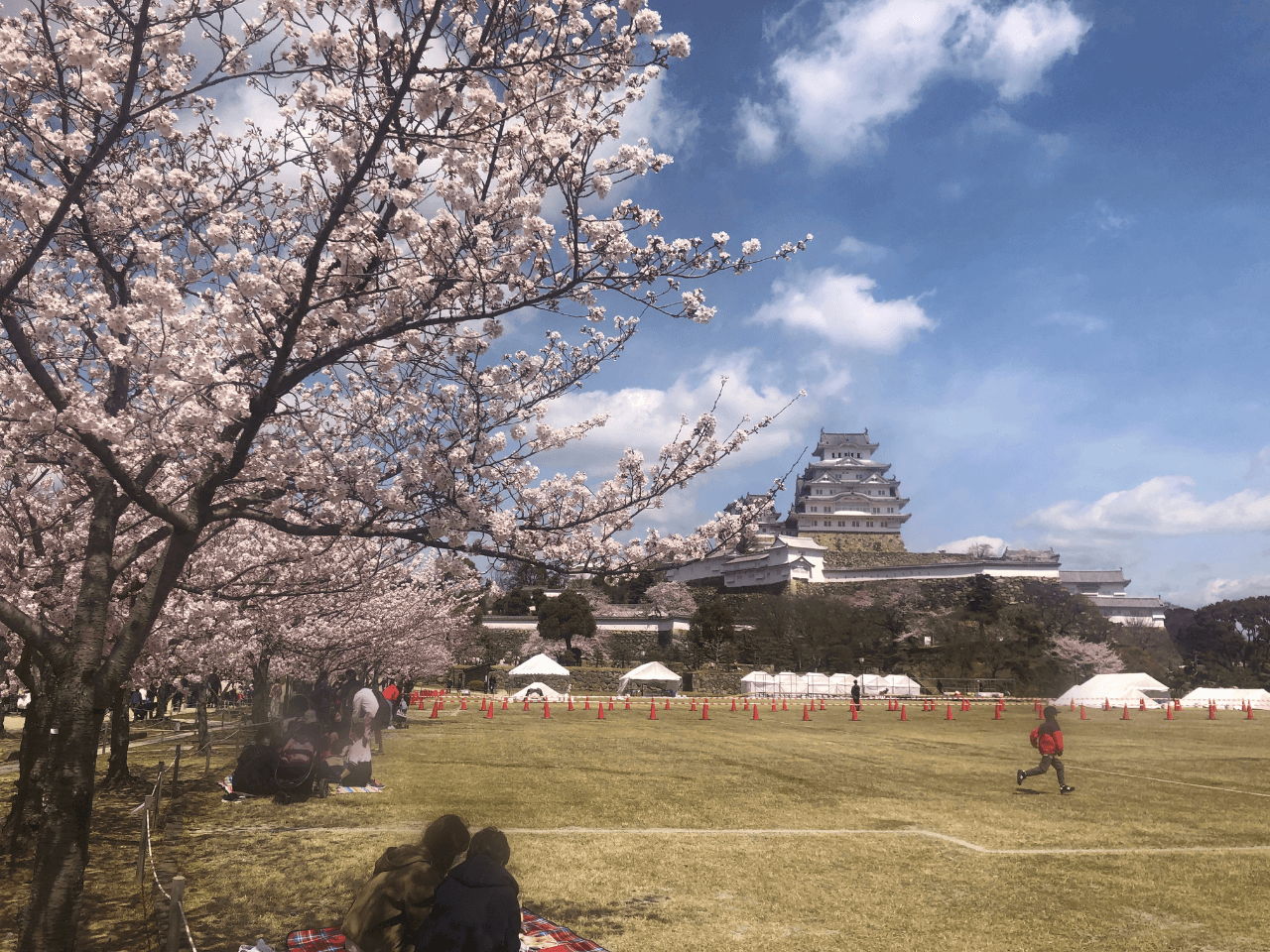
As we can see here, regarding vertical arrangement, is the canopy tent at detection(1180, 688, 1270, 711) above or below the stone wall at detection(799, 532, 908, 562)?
below

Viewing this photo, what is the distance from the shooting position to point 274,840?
9344mm

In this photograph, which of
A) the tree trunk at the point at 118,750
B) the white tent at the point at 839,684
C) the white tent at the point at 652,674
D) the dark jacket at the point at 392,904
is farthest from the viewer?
the white tent at the point at 839,684

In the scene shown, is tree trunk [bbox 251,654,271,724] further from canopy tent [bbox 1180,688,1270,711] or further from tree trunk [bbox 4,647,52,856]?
canopy tent [bbox 1180,688,1270,711]

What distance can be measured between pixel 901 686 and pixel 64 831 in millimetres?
52981

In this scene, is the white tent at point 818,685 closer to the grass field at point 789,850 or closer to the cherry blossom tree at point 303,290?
the grass field at point 789,850

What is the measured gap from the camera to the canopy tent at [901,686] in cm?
5272

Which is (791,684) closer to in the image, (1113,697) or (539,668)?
(539,668)

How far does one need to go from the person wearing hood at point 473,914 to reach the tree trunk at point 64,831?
2320mm

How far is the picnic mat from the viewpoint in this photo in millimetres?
5551

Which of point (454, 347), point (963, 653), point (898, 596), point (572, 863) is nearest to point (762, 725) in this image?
point (572, 863)

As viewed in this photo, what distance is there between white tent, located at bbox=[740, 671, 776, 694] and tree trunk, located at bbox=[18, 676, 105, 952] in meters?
53.9

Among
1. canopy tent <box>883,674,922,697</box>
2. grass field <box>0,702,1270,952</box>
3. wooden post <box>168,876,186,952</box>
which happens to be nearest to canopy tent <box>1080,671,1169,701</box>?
canopy tent <box>883,674,922,697</box>

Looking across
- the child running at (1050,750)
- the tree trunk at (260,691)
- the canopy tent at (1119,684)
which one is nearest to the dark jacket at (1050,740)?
the child running at (1050,750)

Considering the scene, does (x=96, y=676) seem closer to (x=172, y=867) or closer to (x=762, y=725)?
(x=172, y=867)
